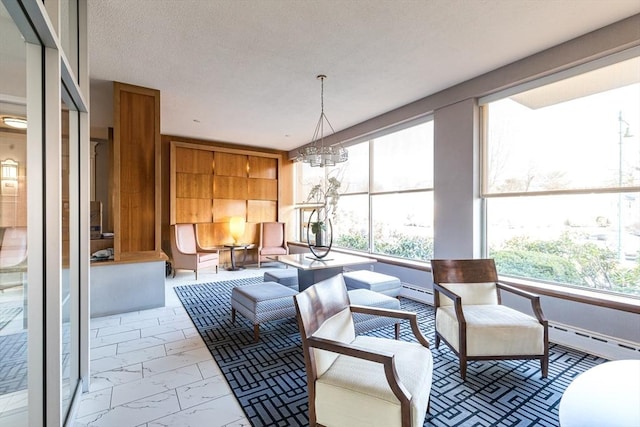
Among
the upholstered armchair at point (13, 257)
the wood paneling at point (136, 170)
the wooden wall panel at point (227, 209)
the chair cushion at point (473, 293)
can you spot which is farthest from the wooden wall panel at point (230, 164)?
the upholstered armchair at point (13, 257)

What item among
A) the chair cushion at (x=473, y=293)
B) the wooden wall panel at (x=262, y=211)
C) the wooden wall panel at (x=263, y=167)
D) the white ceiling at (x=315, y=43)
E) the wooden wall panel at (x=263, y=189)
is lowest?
the chair cushion at (x=473, y=293)

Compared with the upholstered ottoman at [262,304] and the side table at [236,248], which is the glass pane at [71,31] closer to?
the upholstered ottoman at [262,304]

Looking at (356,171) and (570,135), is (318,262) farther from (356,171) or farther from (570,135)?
(570,135)

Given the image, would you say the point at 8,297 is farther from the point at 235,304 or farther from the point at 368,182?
the point at 368,182

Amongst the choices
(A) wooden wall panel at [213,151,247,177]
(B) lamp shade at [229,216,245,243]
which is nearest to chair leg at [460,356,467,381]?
(B) lamp shade at [229,216,245,243]

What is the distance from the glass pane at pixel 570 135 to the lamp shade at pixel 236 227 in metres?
5.16

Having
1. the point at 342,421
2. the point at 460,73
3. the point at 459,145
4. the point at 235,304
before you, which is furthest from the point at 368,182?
the point at 342,421

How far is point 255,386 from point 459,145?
3.51 metres

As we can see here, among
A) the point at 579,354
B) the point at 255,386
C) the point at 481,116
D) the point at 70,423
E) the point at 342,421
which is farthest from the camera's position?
the point at 481,116

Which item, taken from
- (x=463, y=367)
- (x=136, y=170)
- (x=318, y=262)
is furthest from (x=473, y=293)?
(x=136, y=170)

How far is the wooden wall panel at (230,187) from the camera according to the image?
22.4 ft

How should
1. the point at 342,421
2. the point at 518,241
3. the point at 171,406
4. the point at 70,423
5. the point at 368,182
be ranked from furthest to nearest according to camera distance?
the point at 368,182 → the point at 518,241 → the point at 171,406 → the point at 70,423 → the point at 342,421

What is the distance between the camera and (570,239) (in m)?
2.92

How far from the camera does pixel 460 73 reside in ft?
11.3
